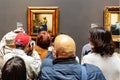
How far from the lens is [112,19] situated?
493 cm

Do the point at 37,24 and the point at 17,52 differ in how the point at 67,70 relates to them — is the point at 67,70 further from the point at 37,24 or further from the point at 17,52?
the point at 37,24

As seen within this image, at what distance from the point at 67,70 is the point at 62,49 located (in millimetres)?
184

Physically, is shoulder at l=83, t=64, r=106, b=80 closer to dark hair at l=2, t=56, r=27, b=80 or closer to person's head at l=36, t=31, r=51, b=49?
dark hair at l=2, t=56, r=27, b=80

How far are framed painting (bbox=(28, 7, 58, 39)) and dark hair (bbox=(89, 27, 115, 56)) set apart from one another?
1963 mm

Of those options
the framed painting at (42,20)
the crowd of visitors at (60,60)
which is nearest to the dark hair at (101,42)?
the crowd of visitors at (60,60)

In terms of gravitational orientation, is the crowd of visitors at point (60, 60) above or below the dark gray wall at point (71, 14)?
below

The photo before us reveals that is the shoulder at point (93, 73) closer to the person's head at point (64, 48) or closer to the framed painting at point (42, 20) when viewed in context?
the person's head at point (64, 48)

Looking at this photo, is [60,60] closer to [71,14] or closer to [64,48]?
[64,48]

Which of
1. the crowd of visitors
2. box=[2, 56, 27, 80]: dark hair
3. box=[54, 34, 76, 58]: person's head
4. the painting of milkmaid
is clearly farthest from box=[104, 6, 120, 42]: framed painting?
box=[2, 56, 27, 80]: dark hair

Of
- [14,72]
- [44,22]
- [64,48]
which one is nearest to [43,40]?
[64,48]

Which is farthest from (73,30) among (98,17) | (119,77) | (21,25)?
(119,77)

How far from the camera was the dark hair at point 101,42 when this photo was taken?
9.91 feet

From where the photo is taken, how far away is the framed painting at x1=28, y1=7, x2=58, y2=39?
5020mm

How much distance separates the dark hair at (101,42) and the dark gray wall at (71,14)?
1.92 m
